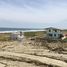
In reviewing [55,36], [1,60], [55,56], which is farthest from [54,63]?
[55,36]

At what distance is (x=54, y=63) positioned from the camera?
74.4 feet

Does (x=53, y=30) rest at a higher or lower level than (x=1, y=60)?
higher

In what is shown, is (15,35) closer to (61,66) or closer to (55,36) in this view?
(55,36)

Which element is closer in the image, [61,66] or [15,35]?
[61,66]

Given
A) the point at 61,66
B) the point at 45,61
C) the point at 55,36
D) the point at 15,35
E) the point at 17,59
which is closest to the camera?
the point at 61,66

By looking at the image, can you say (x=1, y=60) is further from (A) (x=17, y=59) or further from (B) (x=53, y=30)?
(B) (x=53, y=30)

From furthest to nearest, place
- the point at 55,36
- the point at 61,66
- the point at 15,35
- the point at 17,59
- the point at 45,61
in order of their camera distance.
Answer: the point at 15,35 < the point at 55,36 < the point at 17,59 < the point at 45,61 < the point at 61,66

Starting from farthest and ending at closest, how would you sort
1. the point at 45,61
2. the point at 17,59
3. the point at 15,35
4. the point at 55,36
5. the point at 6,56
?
1. the point at 15,35
2. the point at 55,36
3. the point at 6,56
4. the point at 17,59
5. the point at 45,61

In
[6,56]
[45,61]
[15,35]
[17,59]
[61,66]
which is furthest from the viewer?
[15,35]

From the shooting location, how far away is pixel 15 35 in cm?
5325

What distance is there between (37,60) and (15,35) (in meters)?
29.5

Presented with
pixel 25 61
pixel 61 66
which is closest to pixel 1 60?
pixel 25 61

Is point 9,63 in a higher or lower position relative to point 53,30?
lower

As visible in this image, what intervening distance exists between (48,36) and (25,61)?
26.1 metres
